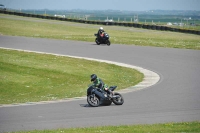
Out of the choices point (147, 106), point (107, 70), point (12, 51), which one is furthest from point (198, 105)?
point (12, 51)

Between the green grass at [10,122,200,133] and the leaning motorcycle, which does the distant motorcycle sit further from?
the green grass at [10,122,200,133]

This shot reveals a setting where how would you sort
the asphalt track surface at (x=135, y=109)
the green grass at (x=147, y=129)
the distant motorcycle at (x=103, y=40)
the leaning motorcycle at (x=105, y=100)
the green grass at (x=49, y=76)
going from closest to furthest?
the green grass at (x=147, y=129)
the asphalt track surface at (x=135, y=109)
the leaning motorcycle at (x=105, y=100)
the green grass at (x=49, y=76)
the distant motorcycle at (x=103, y=40)

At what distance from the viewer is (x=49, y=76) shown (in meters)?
24.8

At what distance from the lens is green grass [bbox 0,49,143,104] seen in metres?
20.8

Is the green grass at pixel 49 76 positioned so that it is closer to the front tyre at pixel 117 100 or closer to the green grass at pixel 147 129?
the front tyre at pixel 117 100

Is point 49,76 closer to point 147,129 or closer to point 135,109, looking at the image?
point 135,109

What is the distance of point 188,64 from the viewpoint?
28.6 meters

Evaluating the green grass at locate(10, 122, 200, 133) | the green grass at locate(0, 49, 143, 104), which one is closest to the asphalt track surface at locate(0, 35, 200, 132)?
the green grass at locate(10, 122, 200, 133)

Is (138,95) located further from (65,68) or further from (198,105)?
(65,68)

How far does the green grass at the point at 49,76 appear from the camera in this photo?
20.8 meters

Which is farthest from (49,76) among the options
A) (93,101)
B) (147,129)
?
(147,129)

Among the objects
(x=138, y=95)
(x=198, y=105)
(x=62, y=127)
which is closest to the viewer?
(x=62, y=127)

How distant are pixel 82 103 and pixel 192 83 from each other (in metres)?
5.88

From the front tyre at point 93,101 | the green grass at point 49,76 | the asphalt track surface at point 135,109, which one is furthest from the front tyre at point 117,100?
the green grass at point 49,76
